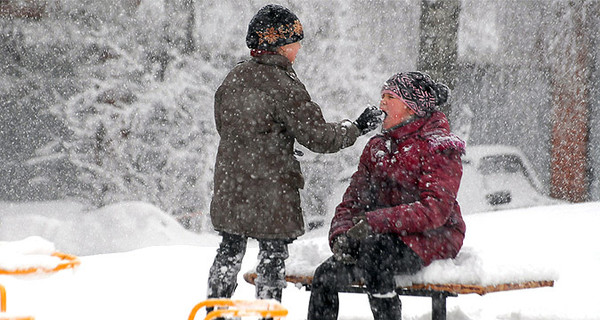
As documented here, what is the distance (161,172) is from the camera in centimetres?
985

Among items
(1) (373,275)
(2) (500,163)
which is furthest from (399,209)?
(2) (500,163)

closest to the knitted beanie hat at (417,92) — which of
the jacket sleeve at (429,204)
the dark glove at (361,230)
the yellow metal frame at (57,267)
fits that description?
the jacket sleeve at (429,204)

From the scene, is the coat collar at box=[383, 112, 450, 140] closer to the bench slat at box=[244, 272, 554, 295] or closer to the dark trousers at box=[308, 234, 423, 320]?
the dark trousers at box=[308, 234, 423, 320]

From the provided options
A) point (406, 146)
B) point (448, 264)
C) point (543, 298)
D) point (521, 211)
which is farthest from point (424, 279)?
point (521, 211)

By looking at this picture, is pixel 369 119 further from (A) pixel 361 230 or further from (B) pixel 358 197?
(A) pixel 361 230

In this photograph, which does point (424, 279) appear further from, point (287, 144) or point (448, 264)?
point (287, 144)

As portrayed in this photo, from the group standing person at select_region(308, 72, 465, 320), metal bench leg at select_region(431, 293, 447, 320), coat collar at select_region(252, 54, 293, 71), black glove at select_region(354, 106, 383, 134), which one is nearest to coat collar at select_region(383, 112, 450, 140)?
standing person at select_region(308, 72, 465, 320)

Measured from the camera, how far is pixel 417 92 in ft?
11.0

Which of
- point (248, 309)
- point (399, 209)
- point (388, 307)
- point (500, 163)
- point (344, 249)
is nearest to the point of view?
point (248, 309)

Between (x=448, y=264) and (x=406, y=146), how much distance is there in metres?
0.61

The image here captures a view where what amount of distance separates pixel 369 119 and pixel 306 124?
1.26 feet

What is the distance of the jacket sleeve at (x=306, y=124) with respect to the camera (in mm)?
3205

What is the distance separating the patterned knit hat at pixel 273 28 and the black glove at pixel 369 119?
53 cm

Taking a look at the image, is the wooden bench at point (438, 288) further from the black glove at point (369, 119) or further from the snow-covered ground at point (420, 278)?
the black glove at point (369, 119)
